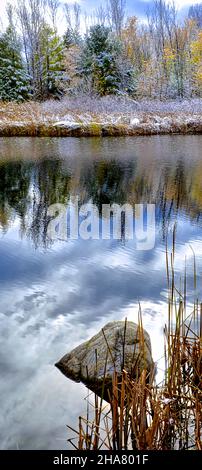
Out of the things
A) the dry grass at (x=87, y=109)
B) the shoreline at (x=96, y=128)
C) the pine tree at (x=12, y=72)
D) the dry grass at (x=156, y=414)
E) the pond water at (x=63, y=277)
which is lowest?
the dry grass at (x=156, y=414)

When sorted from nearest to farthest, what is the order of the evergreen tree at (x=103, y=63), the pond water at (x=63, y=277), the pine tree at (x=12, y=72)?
1. the pond water at (x=63, y=277)
2. the pine tree at (x=12, y=72)
3. the evergreen tree at (x=103, y=63)

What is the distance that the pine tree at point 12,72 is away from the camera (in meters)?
24.2

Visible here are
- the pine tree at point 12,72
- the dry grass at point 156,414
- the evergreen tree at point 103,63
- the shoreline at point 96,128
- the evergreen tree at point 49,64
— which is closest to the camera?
the dry grass at point 156,414

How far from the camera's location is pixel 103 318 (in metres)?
3.60

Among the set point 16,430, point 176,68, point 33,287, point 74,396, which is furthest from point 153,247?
point 176,68

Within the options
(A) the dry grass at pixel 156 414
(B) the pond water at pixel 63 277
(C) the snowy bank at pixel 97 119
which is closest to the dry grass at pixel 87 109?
(C) the snowy bank at pixel 97 119

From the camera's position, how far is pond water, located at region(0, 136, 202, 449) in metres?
2.49

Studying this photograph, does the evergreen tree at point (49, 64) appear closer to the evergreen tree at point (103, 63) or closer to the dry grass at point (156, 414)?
the evergreen tree at point (103, 63)

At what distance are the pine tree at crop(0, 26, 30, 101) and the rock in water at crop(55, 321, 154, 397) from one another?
23132 mm

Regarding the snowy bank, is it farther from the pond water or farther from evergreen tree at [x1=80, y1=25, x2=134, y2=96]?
the pond water

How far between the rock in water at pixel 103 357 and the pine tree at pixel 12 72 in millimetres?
23132

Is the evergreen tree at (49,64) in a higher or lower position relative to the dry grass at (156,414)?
higher

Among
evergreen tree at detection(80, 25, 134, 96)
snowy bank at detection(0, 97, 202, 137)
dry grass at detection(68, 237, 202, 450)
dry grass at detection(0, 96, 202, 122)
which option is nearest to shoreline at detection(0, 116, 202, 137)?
snowy bank at detection(0, 97, 202, 137)

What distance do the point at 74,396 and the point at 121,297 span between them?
1569 mm
